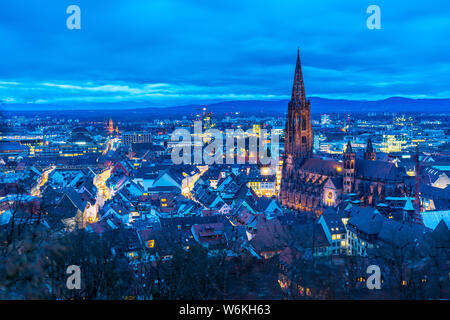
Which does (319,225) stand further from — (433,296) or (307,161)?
(307,161)

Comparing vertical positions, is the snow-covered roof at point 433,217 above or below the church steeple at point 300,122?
below

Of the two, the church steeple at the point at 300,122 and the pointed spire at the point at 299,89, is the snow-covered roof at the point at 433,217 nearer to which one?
the church steeple at the point at 300,122

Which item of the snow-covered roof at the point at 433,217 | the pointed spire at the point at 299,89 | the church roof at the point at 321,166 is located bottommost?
the snow-covered roof at the point at 433,217

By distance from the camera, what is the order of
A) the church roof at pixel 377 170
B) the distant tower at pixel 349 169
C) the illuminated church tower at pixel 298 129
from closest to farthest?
the church roof at pixel 377 170
the distant tower at pixel 349 169
the illuminated church tower at pixel 298 129

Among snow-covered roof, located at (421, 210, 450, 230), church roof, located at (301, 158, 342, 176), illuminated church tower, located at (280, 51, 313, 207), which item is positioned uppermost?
illuminated church tower, located at (280, 51, 313, 207)

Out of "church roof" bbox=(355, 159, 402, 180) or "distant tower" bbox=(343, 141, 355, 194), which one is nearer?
"church roof" bbox=(355, 159, 402, 180)

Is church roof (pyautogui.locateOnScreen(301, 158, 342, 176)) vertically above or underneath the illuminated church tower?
underneath

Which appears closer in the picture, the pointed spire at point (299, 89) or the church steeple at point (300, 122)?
the pointed spire at point (299, 89)

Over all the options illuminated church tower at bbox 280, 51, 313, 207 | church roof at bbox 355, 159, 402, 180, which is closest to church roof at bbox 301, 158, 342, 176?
illuminated church tower at bbox 280, 51, 313, 207

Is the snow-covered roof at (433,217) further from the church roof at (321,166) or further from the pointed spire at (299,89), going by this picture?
the pointed spire at (299,89)

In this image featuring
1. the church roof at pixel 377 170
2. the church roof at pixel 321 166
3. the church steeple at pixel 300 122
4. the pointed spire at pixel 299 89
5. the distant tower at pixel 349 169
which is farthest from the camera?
the church steeple at pixel 300 122

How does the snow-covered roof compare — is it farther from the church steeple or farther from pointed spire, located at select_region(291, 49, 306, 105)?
pointed spire, located at select_region(291, 49, 306, 105)

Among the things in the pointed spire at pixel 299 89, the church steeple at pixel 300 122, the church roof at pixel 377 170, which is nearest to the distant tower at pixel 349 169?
the church roof at pixel 377 170
